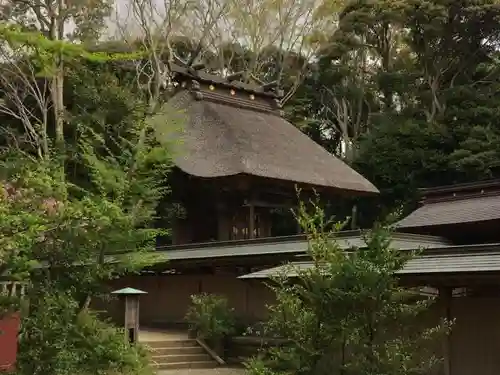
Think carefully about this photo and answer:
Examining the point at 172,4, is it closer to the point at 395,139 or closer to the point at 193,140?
the point at 193,140

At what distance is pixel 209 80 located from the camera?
2173 cm

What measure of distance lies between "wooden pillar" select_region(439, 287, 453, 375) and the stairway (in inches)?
198

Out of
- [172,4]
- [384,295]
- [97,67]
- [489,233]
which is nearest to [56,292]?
[384,295]

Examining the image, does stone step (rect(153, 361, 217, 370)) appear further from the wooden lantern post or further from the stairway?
the wooden lantern post

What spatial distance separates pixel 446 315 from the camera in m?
9.74

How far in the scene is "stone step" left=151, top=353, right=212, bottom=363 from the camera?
12705 millimetres

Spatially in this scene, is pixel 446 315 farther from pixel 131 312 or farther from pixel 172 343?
pixel 172 343

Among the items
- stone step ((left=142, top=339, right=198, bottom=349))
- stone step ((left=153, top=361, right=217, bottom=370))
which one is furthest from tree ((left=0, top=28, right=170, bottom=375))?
stone step ((left=142, top=339, right=198, bottom=349))

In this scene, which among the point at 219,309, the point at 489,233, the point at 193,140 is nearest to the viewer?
the point at 219,309

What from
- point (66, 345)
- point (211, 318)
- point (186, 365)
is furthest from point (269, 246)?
point (66, 345)

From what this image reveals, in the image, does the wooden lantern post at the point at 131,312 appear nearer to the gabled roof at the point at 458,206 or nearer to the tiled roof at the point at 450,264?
the tiled roof at the point at 450,264

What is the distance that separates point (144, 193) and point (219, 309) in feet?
19.3

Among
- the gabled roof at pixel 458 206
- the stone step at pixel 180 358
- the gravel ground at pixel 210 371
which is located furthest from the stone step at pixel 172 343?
the gabled roof at pixel 458 206

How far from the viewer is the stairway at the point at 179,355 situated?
12.7m
